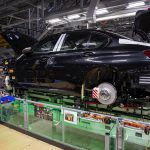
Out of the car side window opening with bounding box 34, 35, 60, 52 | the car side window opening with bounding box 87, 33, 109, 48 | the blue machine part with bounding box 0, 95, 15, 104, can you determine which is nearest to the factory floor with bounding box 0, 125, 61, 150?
the blue machine part with bounding box 0, 95, 15, 104

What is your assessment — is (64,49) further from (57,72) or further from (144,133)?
(144,133)

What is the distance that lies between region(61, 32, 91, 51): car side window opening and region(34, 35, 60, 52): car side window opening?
244 millimetres

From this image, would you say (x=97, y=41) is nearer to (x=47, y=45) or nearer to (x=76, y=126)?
(x=47, y=45)

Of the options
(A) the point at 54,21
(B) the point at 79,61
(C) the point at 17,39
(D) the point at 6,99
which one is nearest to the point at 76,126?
(B) the point at 79,61

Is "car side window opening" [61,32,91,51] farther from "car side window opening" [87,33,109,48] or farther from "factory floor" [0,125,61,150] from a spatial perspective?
"factory floor" [0,125,61,150]

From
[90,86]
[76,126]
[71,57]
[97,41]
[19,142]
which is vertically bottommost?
[19,142]

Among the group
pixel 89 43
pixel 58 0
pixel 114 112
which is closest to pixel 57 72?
pixel 89 43

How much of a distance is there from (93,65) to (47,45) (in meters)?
1.17

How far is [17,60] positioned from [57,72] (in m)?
1.28

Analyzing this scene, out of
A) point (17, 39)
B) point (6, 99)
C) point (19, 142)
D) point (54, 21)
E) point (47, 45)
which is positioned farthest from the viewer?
point (54, 21)

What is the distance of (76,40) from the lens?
108 inches

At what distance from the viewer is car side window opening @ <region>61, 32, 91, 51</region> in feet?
8.56

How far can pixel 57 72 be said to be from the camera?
2789 mm

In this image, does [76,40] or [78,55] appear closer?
[78,55]
